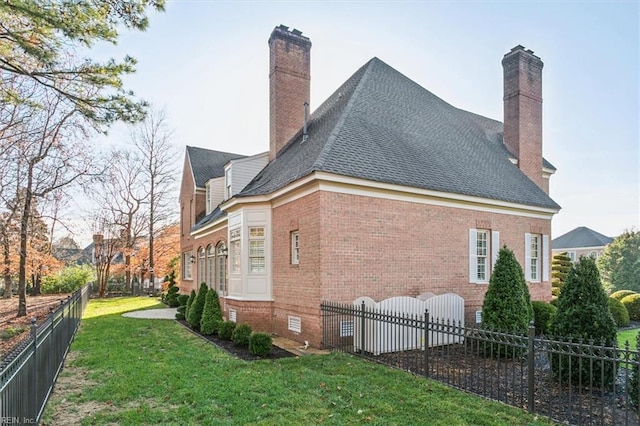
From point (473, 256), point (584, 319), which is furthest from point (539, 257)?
point (584, 319)

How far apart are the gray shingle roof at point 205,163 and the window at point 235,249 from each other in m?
10.4

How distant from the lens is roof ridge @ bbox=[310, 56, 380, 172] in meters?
10.2

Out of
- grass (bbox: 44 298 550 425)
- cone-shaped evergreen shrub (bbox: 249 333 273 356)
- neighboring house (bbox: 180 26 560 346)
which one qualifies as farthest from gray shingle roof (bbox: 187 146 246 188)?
cone-shaped evergreen shrub (bbox: 249 333 273 356)

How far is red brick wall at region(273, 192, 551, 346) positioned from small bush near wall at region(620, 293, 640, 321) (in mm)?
7923

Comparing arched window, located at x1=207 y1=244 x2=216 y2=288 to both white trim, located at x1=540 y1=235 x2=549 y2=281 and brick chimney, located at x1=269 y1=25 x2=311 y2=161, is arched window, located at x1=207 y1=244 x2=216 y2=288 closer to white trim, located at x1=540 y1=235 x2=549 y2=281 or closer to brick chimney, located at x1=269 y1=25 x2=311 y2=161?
brick chimney, located at x1=269 y1=25 x2=311 y2=161

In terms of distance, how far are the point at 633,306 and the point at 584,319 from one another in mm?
12868

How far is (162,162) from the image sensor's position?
33594 millimetres

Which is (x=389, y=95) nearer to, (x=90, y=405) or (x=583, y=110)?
(x=583, y=110)

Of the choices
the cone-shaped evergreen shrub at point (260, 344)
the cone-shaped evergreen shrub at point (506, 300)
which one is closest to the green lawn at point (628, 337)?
the cone-shaped evergreen shrub at point (506, 300)

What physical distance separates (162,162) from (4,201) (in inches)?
769

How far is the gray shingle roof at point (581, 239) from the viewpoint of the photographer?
148ft

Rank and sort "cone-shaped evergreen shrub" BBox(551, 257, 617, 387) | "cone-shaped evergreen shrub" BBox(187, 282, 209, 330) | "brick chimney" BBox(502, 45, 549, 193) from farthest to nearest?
1. "brick chimney" BBox(502, 45, 549, 193)
2. "cone-shaped evergreen shrub" BBox(187, 282, 209, 330)
3. "cone-shaped evergreen shrub" BBox(551, 257, 617, 387)

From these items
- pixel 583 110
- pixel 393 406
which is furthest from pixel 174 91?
pixel 583 110

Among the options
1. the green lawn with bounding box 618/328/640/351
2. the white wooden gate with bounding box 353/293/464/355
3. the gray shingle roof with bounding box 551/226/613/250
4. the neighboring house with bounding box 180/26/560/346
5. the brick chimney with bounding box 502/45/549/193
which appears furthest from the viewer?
the gray shingle roof with bounding box 551/226/613/250
